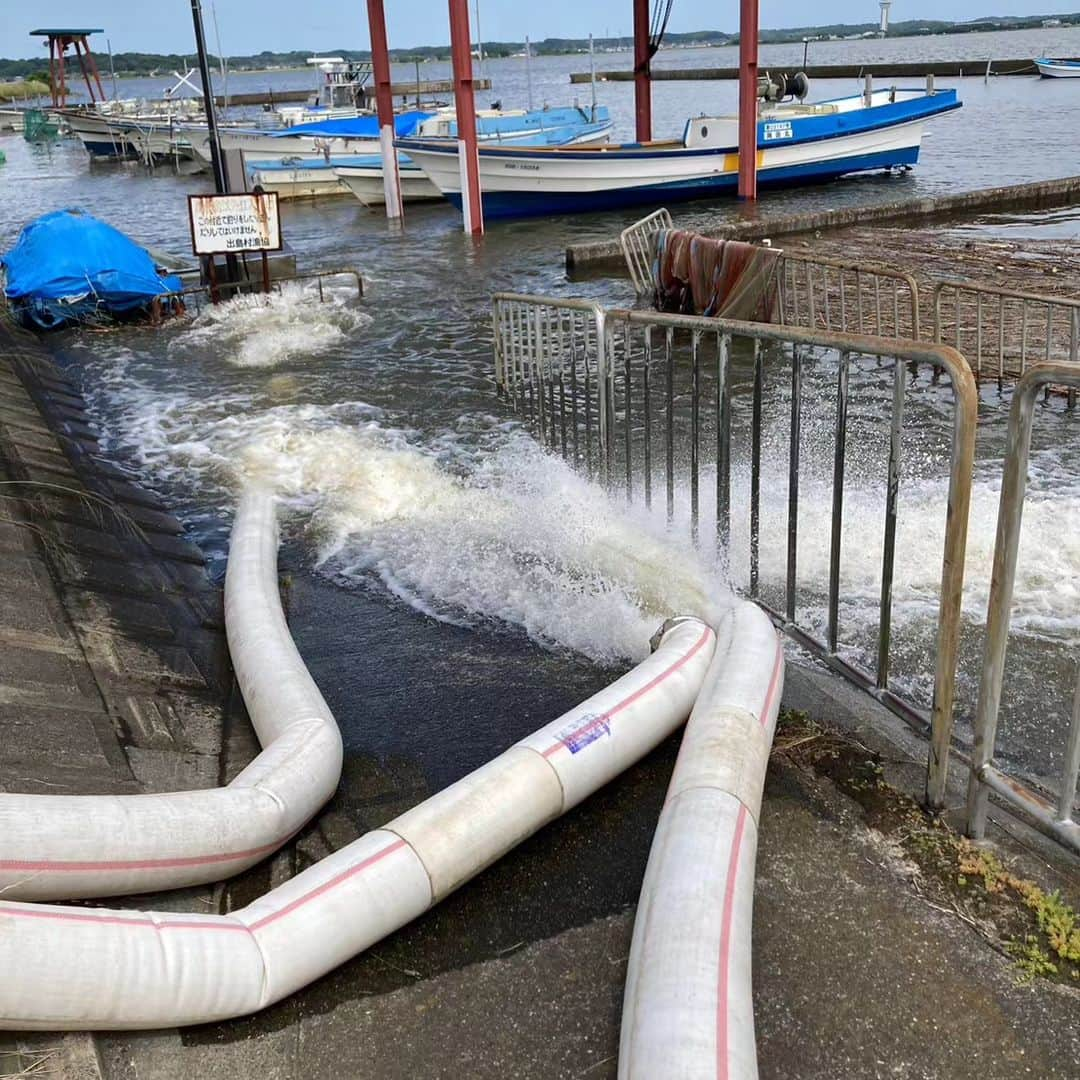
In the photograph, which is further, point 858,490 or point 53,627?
point 858,490

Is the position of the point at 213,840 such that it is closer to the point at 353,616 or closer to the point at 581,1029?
the point at 581,1029

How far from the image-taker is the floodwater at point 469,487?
16.4 feet

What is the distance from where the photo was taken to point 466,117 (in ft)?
67.6

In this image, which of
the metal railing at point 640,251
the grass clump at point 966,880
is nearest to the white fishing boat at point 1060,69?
the metal railing at point 640,251

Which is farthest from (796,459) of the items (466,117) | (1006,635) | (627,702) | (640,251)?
(466,117)

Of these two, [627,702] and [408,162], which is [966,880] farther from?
[408,162]

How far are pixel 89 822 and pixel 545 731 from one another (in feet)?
4.54

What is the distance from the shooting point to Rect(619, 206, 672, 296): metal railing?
546 inches

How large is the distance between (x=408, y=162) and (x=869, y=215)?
12.2 meters

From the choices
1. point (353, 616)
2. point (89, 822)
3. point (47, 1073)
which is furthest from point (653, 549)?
point (47, 1073)

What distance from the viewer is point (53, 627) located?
14.7 feet

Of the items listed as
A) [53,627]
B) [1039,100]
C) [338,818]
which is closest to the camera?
[338,818]

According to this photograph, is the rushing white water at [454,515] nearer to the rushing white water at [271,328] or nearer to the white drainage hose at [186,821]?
the white drainage hose at [186,821]

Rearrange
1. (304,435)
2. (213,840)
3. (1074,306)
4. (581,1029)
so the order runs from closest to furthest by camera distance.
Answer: (581,1029) < (213,840) < (1074,306) < (304,435)
